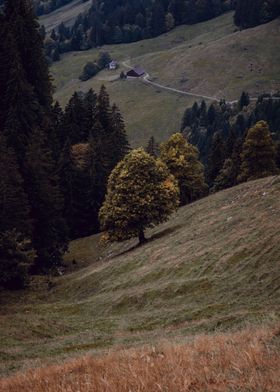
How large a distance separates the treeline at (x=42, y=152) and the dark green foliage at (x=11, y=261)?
1.01ft

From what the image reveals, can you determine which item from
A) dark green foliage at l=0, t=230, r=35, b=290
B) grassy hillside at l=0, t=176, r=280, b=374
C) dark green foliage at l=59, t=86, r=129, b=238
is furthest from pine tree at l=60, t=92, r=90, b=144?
dark green foliage at l=0, t=230, r=35, b=290

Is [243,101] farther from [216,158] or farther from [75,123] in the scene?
[75,123]

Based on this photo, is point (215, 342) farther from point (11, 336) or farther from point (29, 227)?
point (29, 227)

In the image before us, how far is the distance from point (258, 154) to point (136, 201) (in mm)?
28639

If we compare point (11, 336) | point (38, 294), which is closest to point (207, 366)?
point (11, 336)

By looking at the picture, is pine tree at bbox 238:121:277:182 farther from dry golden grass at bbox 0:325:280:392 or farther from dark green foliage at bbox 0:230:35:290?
dry golden grass at bbox 0:325:280:392

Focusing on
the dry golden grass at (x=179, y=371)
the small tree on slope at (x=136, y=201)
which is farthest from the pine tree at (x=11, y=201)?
the dry golden grass at (x=179, y=371)

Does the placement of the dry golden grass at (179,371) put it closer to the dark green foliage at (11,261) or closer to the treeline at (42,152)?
the dark green foliage at (11,261)

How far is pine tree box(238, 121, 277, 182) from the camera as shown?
242 feet

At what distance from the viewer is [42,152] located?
6700 centimetres

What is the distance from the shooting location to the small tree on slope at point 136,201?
173 feet

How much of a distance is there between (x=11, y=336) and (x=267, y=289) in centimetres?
1275

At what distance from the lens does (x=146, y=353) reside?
1140 cm

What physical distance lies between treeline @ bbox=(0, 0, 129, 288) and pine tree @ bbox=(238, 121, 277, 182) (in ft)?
Answer: 76.4
